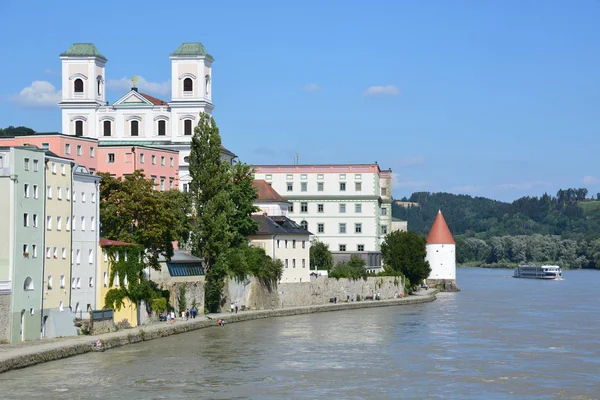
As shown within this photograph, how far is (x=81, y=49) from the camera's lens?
8625 centimetres

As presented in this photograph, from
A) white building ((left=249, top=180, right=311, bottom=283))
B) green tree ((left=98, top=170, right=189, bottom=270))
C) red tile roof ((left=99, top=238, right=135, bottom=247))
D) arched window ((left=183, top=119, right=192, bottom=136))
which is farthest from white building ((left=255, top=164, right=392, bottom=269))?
red tile roof ((left=99, top=238, right=135, bottom=247))

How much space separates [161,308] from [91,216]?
7.85 m

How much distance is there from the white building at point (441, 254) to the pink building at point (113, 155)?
140 ft

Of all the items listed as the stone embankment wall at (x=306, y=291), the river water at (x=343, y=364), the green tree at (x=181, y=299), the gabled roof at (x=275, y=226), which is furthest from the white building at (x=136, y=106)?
the river water at (x=343, y=364)

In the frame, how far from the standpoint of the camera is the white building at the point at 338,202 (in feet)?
359

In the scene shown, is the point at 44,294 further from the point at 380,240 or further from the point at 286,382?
the point at 380,240

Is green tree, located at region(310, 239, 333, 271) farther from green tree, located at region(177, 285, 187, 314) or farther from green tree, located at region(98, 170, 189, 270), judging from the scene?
green tree, located at region(98, 170, 189, 270)

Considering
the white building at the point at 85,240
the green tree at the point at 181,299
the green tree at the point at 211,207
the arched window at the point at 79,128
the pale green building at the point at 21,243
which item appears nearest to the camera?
the pale green building at the point at 21,243

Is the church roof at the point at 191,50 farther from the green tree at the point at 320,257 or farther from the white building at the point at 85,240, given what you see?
the white building at the point at 85,240

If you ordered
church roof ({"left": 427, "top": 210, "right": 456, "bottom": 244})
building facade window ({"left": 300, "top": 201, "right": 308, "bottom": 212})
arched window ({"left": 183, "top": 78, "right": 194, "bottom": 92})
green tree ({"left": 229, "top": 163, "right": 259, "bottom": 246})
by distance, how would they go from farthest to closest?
church roof ({"left": 427, "top": 210, "right": 456, "bottom": 244}) → building facade window ({"left": 300, "top": 201, "right": 308, "bottom": 212}) → arched window ({"left": 183, "top": 78, "right": 194, "bottom": 92}) → green tree ({"left": 229, "top": 163, "right": 259, "bottom": 246})

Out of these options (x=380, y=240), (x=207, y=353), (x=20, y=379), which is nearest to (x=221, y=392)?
→ (x=20, y=379)

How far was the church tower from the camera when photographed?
85938 millimetres

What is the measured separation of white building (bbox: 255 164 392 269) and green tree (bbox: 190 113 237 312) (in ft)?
130

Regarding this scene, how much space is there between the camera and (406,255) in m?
101
